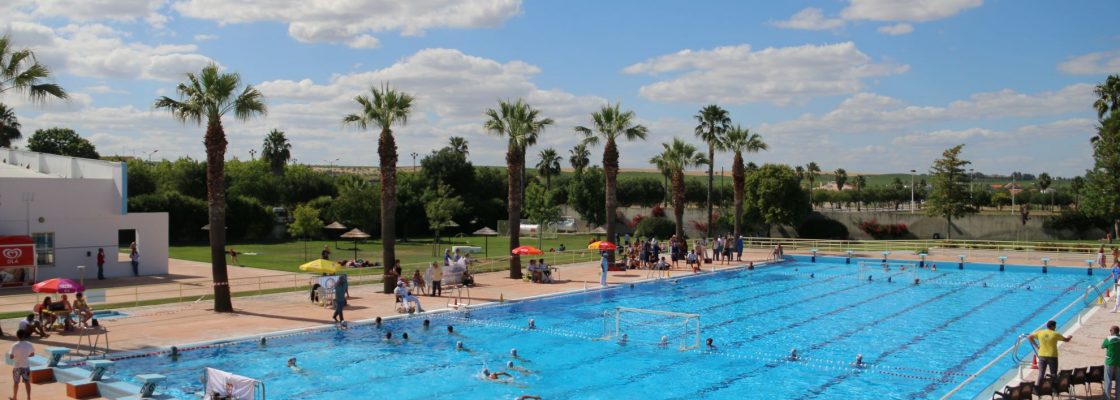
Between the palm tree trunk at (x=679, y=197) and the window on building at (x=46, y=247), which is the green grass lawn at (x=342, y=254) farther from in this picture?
the window on building at (x=46, y=247)

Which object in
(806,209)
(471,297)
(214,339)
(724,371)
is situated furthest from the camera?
(806,209)

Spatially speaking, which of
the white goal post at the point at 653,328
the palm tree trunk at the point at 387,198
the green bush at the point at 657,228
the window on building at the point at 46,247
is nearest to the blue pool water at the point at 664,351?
the white goal post at the point at 653,328

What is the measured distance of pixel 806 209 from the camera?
219 ft

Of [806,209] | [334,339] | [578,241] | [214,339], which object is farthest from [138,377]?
[806,209]

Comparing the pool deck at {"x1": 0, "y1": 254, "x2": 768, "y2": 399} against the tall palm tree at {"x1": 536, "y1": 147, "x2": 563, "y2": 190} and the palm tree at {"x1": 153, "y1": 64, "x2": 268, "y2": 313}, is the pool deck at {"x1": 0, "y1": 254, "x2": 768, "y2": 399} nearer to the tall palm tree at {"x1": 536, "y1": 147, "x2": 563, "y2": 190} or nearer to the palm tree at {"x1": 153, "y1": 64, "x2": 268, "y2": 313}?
the palm tree at {"x1": 153, "y1": 64, "x2": 268, "y2": 313}

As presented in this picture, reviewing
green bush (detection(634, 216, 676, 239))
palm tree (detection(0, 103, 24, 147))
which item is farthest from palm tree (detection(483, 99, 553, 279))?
palm tree (detection(0, 103, 24, 147))

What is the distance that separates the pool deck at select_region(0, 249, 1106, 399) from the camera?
1962 cm

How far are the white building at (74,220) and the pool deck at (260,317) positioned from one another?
1.76 metres

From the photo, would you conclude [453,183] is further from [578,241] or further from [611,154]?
[611,154]

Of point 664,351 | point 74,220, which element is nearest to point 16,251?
point 74,220

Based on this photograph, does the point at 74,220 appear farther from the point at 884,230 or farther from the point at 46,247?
the point at 884,230

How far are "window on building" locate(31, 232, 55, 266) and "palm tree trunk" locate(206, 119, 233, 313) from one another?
1228 cm

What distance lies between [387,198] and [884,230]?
53159mm

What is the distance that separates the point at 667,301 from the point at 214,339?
16.2m
